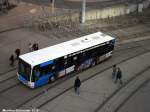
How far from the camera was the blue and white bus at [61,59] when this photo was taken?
3070 cm

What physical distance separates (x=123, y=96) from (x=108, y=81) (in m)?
2.61

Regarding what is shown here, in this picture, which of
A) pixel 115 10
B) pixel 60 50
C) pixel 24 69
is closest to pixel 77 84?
pixel 60 50

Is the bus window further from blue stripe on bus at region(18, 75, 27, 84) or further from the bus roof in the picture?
blue stripe on bus at region(18, 75, 27, 84)

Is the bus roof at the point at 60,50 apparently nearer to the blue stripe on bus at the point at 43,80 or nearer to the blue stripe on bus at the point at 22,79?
the blue stripe on bus at the point at 43,80

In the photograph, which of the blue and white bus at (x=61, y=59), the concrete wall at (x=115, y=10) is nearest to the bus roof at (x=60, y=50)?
the blue and white bus at (x=61, y=59)

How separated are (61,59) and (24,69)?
301 cm

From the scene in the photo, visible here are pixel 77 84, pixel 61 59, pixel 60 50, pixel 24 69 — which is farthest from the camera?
pixel 60 50

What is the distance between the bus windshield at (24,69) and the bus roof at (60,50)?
12.4 inches

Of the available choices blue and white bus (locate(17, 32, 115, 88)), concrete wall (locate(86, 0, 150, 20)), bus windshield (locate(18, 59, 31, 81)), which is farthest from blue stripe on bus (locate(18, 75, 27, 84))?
concrete wall (locate(86, 0, 150, 20))

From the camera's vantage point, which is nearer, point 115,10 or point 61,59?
point 61,59

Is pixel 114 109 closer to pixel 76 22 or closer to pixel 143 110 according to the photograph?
pixel 143 110

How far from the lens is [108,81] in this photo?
1325 inches

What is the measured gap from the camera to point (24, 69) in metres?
30.9

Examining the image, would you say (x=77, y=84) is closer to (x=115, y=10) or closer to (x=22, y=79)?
(x=22, y=79)
